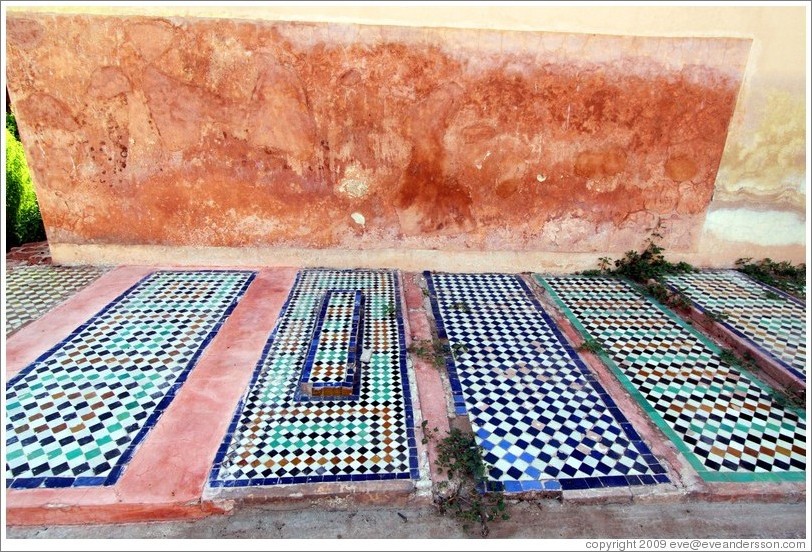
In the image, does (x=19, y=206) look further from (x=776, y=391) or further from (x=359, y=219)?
(x=776, y=391)

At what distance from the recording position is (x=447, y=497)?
1.96 meters

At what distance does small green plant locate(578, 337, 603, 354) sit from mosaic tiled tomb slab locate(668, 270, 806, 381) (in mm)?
1058

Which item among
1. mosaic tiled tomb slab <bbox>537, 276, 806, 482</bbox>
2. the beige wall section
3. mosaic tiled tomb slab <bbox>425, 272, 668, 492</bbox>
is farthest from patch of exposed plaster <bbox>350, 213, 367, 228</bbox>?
mosaic tiled tomb slab <bbox>537, 276, 806, 482</bbox>

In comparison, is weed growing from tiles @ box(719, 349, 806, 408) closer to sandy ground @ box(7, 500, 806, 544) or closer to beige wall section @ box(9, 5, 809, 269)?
sandy ground @ box(7, 500, 806, 544)

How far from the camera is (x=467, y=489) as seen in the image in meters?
1.99

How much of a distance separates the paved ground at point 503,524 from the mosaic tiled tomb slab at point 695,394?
192 millimetres

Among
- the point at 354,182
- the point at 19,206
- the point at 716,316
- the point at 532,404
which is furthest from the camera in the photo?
the point at 19,206

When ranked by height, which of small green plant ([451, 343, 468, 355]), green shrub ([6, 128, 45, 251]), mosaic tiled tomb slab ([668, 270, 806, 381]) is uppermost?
green shrub ([6, 128, 45, 251])

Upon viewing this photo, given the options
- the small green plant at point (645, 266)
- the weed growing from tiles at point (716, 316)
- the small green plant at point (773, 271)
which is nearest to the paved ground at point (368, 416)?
the weed growing from tiles at point (716, 316)

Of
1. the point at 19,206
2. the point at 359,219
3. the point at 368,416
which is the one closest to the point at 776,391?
the point at 368,416

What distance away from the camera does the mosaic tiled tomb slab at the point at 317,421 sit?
6.68ft

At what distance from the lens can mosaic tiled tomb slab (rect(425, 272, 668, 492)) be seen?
6.82ft

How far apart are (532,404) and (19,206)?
17.5ft

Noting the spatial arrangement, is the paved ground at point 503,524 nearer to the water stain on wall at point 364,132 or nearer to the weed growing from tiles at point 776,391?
the weed growing from tiles at point 776,391
